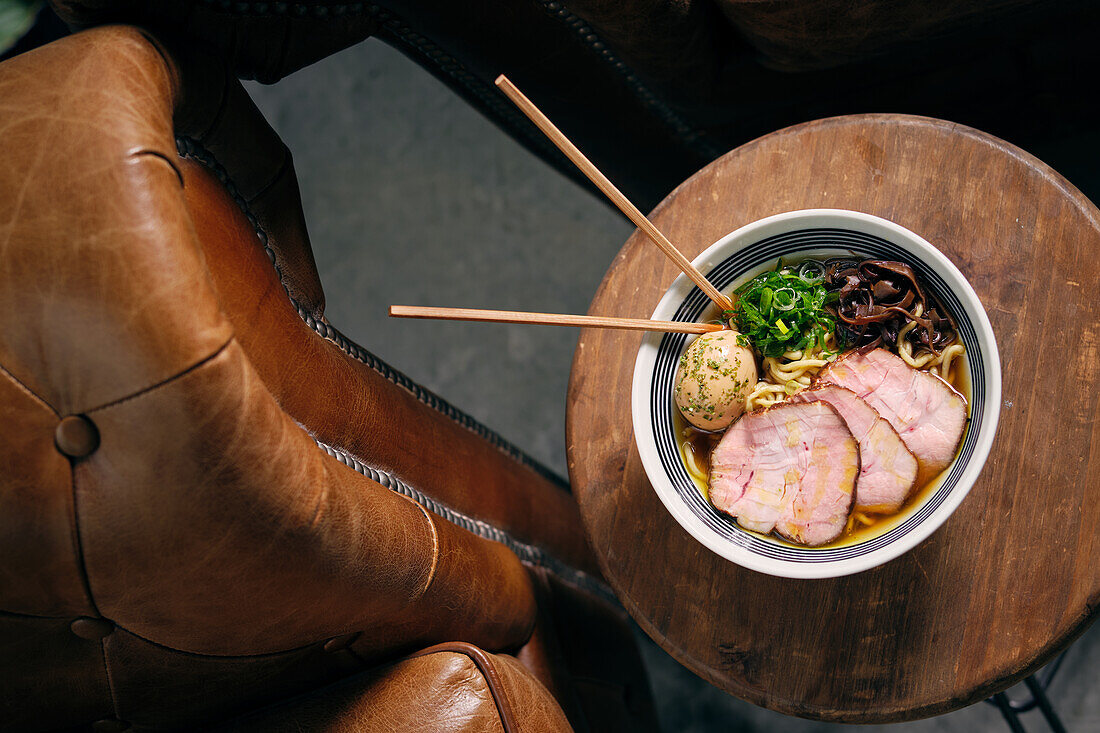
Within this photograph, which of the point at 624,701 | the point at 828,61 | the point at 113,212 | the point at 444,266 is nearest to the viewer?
the point at 113,212

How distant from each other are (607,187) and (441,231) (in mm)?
1449

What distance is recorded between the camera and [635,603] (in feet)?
3.92

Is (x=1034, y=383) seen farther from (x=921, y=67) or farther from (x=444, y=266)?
(x=444, y=266)

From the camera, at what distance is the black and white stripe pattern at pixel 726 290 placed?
96 cm

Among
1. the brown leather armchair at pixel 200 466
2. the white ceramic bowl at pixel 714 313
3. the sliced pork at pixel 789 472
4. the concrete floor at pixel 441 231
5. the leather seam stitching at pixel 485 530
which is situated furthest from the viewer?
the concrete floor at pixel 441 231

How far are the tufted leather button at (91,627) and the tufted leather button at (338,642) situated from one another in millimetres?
287

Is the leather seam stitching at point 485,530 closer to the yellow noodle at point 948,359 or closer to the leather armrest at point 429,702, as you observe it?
the leather armrest at point 429,702

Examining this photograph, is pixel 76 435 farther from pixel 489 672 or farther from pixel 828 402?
pixel 828 402

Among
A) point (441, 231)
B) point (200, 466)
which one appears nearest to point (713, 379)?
point (200, 466)

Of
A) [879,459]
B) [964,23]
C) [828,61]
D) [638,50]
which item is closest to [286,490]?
[879,459]

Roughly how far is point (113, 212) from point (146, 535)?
0.35m

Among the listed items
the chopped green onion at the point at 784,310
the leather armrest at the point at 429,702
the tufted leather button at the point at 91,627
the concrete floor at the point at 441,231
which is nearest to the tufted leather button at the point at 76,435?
the tufted leather button at the point at 91,627

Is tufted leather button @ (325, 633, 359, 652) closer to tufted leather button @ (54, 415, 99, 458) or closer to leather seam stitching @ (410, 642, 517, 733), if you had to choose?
leather seam stitching @ (410, 642, 517, 733)

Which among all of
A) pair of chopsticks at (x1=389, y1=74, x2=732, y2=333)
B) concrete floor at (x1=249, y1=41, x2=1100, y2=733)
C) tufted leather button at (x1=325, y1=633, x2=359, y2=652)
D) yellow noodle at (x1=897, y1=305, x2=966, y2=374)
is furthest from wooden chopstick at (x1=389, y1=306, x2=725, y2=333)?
concrete floor at (x1=249, y1=41, x2=1100, y2=733)
